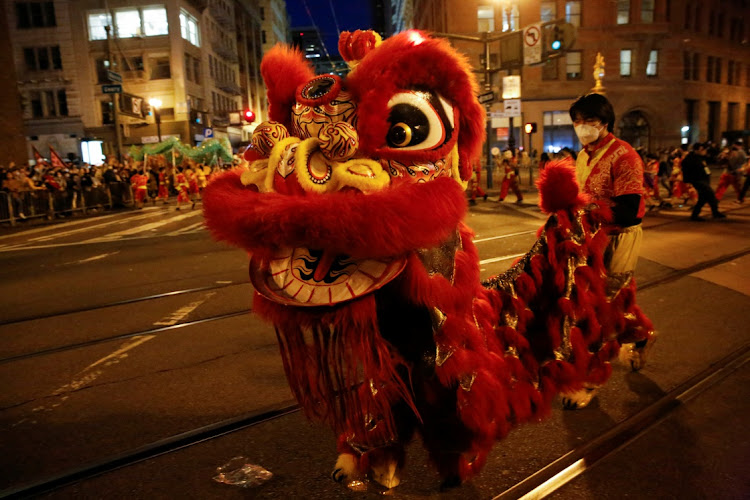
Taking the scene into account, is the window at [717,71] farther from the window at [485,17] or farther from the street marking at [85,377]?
the street marking at [85,377]

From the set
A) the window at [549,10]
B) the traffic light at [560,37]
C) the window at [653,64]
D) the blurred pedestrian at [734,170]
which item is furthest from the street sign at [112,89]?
the window at [653,64]

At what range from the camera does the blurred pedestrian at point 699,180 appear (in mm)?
11289

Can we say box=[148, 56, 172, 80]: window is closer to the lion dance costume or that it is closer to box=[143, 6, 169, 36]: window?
box=[143, 6, 169, 36]: window

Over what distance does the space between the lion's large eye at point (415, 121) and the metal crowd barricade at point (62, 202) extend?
1750 centimetres

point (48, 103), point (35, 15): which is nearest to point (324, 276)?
point (48, 103)

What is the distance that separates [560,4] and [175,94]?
92.1ft

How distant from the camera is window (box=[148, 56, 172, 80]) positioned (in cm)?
3725

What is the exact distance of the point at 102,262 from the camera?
28.8 ft

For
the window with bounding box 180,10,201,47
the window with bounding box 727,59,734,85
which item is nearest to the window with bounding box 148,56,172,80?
the window with bounding box 180,10,201,47

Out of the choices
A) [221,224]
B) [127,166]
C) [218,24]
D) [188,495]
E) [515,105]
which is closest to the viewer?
[221,224]

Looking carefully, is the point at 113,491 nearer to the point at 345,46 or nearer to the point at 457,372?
the point at 457,372

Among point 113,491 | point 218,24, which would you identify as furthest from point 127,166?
point 218,24

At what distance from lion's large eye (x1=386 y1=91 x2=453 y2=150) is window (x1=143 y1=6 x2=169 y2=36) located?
4096cm

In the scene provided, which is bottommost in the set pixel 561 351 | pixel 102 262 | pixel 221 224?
pixel 102 262
